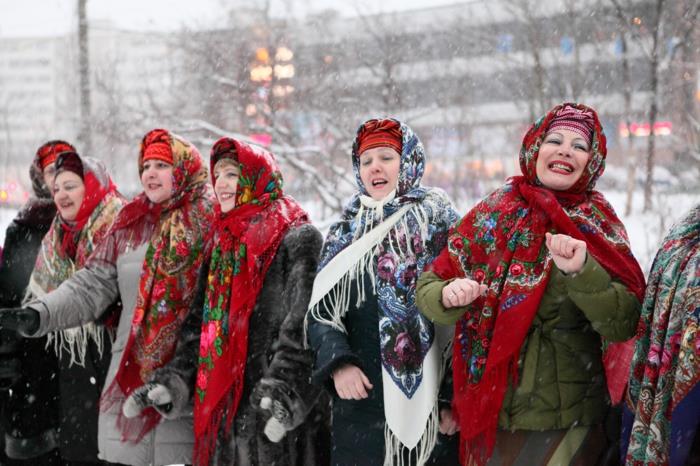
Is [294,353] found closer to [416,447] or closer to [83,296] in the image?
[416,447]

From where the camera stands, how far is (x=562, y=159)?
7.63 feet

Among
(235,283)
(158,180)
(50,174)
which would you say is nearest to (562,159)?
(235,283)

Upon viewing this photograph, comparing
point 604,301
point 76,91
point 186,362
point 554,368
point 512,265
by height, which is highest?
point 76,91

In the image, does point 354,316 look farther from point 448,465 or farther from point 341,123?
point 341,123

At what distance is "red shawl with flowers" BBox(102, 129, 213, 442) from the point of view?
338cm

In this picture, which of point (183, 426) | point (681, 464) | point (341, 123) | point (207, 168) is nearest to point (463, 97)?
point (341, 123)

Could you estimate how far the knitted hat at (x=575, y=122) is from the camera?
236 cm

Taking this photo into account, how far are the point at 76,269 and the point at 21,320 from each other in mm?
540

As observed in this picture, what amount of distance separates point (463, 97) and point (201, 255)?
8496 mm

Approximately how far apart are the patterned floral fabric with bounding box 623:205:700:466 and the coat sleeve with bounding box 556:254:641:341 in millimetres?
68

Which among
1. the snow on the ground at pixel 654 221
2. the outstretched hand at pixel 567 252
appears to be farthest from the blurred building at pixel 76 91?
the outstretched hand at pixel 567 252

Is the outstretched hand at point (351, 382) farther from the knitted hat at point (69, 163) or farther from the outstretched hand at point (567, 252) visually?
the knitted hat at point (69, 163)

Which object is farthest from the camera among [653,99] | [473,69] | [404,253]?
[473,69]

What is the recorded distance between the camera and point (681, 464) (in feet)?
6.23
